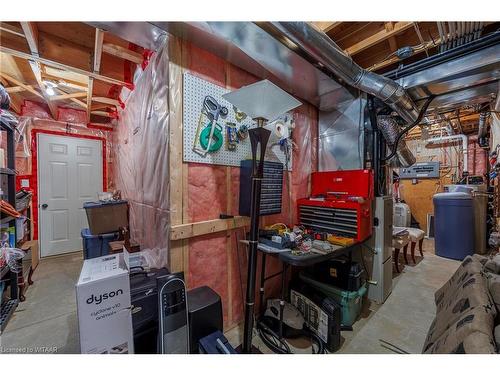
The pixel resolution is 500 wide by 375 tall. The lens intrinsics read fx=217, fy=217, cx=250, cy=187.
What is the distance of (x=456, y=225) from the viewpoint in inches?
146

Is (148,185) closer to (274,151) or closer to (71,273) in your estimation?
(274,151)

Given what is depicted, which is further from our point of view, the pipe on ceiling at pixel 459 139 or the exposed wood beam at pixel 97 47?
the pipe on ceiling at pixel 459 139

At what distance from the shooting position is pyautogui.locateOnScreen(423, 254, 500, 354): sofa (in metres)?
0.98

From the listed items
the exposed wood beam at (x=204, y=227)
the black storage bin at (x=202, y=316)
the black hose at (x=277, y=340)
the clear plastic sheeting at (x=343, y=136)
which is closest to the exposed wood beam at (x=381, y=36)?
the clear plastic sheeting at (x=343, y=136)

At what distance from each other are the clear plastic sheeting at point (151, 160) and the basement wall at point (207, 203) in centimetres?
7

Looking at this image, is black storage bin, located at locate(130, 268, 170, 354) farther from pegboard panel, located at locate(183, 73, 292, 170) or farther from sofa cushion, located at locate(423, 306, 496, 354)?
sofa cushion, located at locate(423, 306, 496, 354)

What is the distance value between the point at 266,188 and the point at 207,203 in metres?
0.50

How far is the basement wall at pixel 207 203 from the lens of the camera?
1.52 meters

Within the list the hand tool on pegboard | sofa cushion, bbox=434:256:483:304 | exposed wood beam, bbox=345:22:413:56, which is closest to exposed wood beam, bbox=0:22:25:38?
the hand tool on pegboard

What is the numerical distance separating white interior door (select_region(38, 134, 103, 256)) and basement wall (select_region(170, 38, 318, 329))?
3.42 metres

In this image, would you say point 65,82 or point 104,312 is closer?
point 104,312

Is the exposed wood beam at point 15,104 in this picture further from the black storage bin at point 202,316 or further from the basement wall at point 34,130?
the black storage bin at point 202,316

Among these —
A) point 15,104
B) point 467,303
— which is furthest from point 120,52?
point 467,303

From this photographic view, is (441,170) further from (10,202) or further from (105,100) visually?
(10,202)
